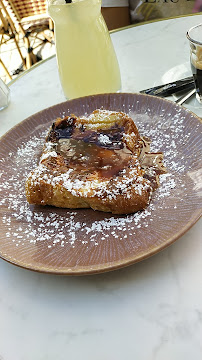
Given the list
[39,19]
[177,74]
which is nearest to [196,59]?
[177,74]

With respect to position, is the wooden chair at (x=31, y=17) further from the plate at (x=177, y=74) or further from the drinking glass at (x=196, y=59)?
the drinking glass at (x=196, y=59)

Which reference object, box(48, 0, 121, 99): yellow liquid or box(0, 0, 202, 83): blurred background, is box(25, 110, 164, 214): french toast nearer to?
box(48, 0, 121, 99): yellow liquid

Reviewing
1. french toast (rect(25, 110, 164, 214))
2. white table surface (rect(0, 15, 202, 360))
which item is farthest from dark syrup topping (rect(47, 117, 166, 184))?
white table surface (rect(0, 15, 202, 360))

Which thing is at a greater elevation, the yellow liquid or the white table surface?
the yellow liquid

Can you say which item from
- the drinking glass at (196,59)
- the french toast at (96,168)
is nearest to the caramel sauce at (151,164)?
the french toast at (96,168)

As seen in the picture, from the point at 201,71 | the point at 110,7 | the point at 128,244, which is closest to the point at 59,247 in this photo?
the point at 128,244

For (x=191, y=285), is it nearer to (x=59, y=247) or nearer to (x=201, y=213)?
(x=201, y=213)

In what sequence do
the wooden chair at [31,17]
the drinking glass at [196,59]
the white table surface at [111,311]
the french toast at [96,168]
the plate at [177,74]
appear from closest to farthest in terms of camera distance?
1. the white table surface at [111,311]
2. the french toast at [96,168]
3. the drinking glass at [196,59]
4. the plate at [177,74]
5. the wooden chair at [31,17]
